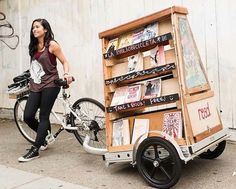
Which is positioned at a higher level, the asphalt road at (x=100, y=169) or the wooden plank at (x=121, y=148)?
the wooden plank at (x=121, y=148)

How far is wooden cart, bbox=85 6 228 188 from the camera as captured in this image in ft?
13.1

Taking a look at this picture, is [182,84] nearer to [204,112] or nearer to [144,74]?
[144,74]

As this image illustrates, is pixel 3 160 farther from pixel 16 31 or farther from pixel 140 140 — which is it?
pixel 16 31

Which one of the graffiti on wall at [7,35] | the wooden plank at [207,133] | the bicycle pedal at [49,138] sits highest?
the graffiti on wall at [7,35]

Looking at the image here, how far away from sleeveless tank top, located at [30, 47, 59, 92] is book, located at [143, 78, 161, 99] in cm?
152

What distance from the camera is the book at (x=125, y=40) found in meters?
4.37

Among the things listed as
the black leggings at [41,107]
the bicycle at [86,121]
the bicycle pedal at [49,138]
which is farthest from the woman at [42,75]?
the bicycle pedal at [49,138]

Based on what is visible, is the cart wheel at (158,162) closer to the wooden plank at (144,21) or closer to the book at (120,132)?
the book at (120,132)

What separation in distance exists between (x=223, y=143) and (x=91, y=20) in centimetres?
344

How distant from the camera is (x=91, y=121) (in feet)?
17.6

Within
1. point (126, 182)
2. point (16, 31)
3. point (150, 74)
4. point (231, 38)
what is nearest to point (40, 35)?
point (150, 74)

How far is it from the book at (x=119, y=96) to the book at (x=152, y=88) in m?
0.27

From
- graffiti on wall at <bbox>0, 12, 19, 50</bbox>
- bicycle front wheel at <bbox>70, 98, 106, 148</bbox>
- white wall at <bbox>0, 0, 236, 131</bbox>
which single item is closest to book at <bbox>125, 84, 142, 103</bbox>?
bicycle front wheel at <bbox>70, 98, 106, 148</bbox>

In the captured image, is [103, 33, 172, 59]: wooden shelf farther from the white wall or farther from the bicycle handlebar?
the white wall
